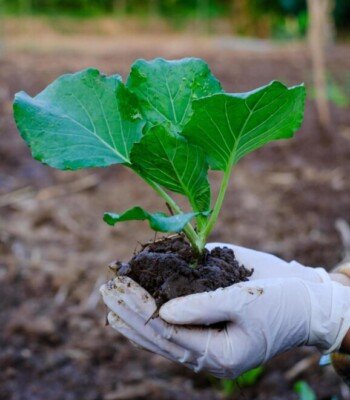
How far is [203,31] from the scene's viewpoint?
14586 millimetres

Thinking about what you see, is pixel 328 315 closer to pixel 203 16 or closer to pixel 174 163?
pixel 174 163

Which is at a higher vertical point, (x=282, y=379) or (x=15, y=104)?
(x=15, y=104)

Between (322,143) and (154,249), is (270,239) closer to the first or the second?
(322,143)

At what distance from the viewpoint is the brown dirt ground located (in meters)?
2.22

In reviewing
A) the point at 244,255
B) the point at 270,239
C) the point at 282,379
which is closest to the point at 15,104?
the point at 244,255

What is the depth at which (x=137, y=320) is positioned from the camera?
4.17ft

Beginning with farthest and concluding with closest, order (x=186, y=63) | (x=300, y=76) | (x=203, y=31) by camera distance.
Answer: (x=203, y=31), (x=300, y=76), (x=186, y=63)

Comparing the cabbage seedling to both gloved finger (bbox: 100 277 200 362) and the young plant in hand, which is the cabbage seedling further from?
gloved finger (bbox: 100 277 200 362)

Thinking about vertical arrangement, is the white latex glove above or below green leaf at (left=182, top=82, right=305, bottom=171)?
below

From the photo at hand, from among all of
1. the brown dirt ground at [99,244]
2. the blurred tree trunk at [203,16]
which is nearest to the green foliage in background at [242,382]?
the brown dirt ground at [99,244]

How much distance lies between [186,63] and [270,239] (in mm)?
2135

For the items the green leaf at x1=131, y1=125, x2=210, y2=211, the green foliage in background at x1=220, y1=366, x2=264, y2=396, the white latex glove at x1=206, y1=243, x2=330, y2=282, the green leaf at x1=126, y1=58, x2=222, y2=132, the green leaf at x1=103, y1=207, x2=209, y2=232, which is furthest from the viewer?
the green foliage in background at x1=220, y1=366, x2=264, y2=396

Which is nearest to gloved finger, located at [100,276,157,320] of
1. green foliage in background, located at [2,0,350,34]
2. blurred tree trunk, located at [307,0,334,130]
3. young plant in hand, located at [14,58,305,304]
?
young plant in hand, located at [14,58,305,304]

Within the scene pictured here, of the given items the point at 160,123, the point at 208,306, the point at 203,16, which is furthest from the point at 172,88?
the point at 203,16
